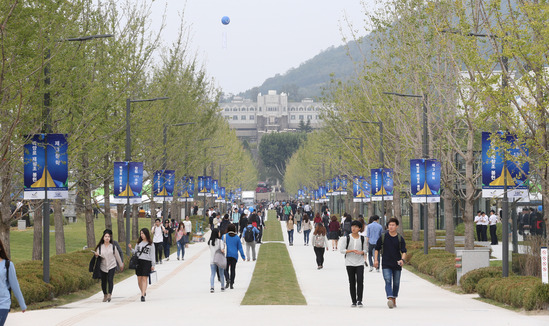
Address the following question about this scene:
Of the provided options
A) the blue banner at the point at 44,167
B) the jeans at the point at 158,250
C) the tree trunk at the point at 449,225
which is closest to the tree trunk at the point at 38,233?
the blue banner at the point at 44,167

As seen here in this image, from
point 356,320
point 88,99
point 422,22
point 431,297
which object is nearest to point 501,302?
point 431,297

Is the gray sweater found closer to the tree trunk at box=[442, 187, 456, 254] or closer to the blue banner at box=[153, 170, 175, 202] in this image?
the tree trunk at box=[442, 187, 456, 254]

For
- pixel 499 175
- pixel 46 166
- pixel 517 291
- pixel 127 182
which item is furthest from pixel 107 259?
pixel 127 182

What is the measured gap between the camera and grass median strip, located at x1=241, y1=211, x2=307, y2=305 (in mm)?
19812

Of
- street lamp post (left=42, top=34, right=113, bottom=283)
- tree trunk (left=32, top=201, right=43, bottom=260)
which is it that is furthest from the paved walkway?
tree trunk (left=32, top=201, right=43, bottom=260)

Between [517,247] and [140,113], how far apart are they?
1544 centimetres

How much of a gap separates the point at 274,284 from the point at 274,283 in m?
0.36

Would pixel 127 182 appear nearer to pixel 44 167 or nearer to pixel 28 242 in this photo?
pixel 44 167

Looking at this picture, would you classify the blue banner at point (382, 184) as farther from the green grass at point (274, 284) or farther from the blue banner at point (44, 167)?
the blue banner at point (44, 167)

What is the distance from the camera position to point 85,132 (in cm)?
2541

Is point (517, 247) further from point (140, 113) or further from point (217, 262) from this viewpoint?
point (140, 113)

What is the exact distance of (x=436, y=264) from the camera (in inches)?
1086

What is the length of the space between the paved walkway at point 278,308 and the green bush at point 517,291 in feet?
1.21

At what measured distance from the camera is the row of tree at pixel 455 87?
18719mm
